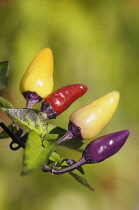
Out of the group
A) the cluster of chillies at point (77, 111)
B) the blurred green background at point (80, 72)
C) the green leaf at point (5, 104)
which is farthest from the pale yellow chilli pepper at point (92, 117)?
the blurred green background at point (80, 72)

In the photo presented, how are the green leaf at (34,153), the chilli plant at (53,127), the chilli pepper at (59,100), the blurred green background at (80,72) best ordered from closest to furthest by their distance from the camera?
the green leaf at (34,153), the chilli plant at (53,127), the chilli pepper at (59,100), the blurred green background at (80,72)

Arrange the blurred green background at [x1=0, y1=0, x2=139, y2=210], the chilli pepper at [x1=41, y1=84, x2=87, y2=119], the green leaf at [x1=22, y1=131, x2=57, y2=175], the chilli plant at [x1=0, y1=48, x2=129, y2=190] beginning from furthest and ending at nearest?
1. the blurred green background at [x1=0, y1=0, x2=139, y2=210]
2. the chilli pepper at [x1=41, y1=84, x2=87, y2=119]
3. the chilli plant at [x1=0, y1=48, x2=129, y2=190]
4. the green leaf at [x1=22, y1=131, x2=57, y2=175]

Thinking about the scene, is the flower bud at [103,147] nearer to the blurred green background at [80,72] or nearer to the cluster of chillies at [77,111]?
the cluster of chillies at [77,111]

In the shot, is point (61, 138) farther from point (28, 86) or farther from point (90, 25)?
point (90, 25)

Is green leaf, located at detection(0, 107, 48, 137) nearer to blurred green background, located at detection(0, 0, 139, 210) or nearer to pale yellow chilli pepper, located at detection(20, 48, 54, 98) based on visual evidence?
pale yellow chilli pepper, located at detection(20, 48, 54, 98)

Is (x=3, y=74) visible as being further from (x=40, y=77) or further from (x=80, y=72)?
(x=80, y=72)

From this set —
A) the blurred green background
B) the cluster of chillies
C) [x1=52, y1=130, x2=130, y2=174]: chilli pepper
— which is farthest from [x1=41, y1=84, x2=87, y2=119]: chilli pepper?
the blurred green background

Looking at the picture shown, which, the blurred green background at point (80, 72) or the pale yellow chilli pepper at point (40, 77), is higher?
the pale yellow chilli pepper at point (40, 77)
